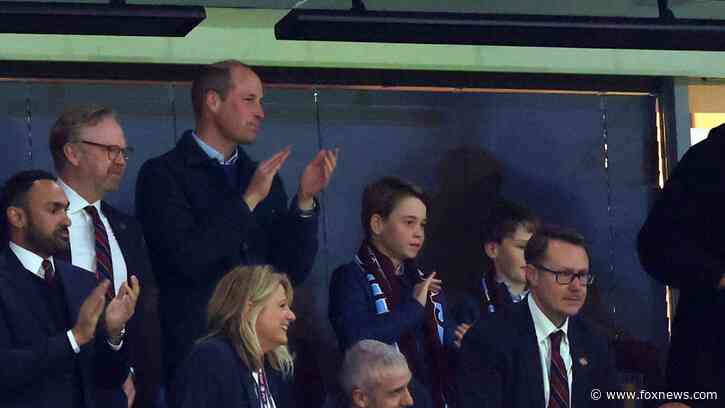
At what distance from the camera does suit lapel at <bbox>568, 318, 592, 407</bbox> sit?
7.05 m

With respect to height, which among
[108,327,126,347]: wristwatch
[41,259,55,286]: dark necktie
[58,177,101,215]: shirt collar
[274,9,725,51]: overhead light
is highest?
[274,9,725,51]: overhead light

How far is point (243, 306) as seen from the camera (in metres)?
6.58

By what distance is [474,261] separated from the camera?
8.84 metres

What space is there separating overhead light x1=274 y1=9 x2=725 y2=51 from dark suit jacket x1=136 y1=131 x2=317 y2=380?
651 mm

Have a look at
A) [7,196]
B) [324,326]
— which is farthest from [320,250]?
[7,196]

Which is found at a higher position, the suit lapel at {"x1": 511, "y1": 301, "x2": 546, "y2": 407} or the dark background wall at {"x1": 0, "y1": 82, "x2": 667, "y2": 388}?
the dark background wall at {"x1": 0, "y1": 82, "x2": 667, "y2": 388}

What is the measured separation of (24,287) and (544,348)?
78.3 inches

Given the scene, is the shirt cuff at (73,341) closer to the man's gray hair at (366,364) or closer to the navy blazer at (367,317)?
the man's gray hair at (366,364)

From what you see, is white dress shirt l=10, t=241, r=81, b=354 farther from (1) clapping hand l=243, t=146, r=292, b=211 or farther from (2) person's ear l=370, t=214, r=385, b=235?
(2) person's ear l=370, t=214, r=385, b=235

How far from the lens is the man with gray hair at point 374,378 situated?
22.4 ft

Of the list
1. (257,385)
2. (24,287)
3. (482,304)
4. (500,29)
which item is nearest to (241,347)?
(257,385)

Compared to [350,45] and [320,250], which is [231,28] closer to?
[350,45]

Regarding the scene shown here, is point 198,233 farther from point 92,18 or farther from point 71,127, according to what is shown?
point 92,18

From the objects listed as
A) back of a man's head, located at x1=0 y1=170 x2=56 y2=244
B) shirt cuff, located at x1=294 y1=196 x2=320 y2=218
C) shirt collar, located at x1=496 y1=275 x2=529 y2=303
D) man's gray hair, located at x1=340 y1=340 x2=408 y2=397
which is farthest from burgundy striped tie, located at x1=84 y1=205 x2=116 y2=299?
shirt collar, located at x1=496 y1=275 x2=529 y2=303
